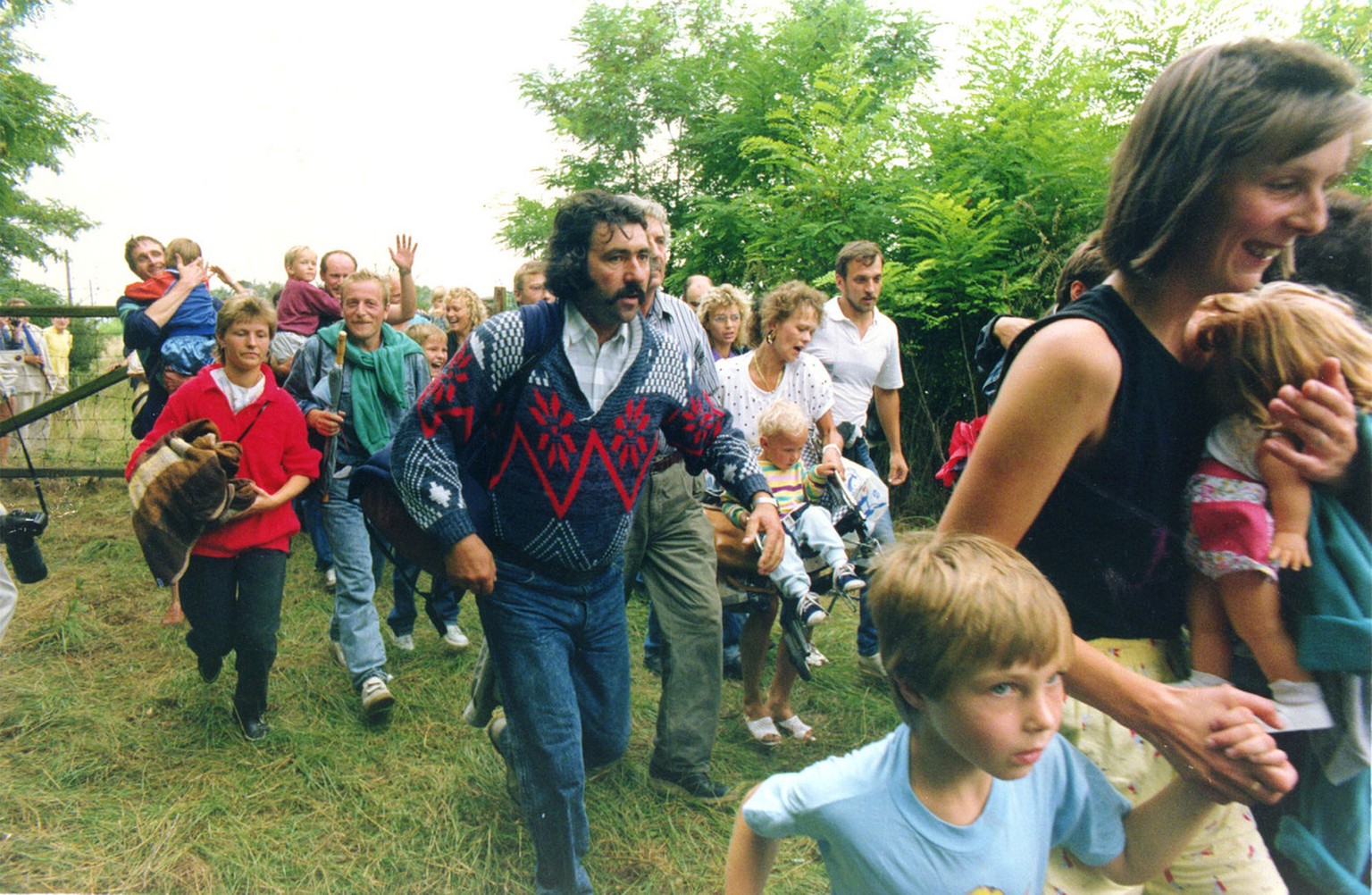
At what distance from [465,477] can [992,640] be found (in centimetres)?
164

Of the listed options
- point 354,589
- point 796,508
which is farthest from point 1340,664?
point 354,589

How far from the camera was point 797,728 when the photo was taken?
386 cm

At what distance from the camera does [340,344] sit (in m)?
4.25

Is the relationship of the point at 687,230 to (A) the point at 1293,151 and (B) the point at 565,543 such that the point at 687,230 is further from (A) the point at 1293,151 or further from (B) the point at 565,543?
(A) the point at 1293,151

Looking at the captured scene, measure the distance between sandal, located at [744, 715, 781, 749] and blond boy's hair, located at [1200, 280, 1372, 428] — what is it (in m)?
2.81

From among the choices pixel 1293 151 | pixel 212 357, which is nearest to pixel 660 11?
pixel 212 357

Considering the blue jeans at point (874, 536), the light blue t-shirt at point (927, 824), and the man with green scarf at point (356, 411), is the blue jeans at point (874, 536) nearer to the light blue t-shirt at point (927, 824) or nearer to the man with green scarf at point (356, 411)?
the man with green scarf at point (356, 411)

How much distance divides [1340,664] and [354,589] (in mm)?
3796

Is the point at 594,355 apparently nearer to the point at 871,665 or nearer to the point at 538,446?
the point at 538,446

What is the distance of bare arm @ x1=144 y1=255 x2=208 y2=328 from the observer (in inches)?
184

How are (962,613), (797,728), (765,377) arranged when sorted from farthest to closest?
(765,377) < (797,728) < (962,613)

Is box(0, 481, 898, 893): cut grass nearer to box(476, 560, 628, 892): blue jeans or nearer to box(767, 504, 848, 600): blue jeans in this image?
box(476, 560, 628, 892): blue jeans

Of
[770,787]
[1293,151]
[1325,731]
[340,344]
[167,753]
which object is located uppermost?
[1293,151]

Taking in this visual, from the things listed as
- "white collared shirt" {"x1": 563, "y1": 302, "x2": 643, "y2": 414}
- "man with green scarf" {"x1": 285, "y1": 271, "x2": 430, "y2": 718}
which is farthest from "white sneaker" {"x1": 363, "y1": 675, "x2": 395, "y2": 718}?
"white collared shirt" {"x1": 563, "y1": 302, "x2": 643, "y2": 414}
